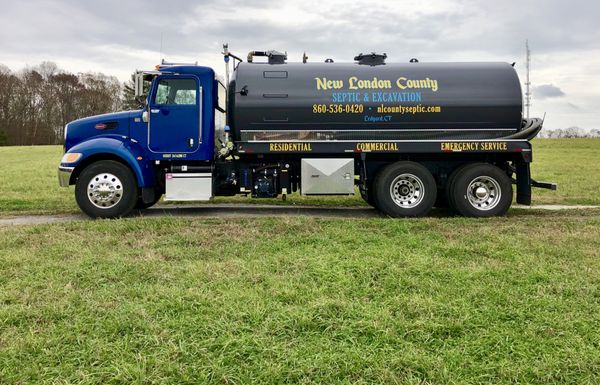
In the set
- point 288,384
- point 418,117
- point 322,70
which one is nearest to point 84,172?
point 322,70

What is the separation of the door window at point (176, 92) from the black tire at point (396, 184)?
4.21 m

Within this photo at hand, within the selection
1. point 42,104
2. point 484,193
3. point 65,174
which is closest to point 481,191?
point 484,193

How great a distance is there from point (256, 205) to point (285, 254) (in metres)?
5.99

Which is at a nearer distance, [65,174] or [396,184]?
[65,174]

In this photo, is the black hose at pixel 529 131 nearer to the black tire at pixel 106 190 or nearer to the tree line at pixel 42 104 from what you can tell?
the black tire at pixel 106 190

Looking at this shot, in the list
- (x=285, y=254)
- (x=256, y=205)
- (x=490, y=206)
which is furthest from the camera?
(x=256, y=205)

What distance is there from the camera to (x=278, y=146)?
9.68m

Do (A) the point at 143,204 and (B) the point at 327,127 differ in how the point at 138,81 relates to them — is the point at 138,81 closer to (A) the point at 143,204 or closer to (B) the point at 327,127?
(A) the point at 143,204

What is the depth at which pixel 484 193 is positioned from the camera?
988cm

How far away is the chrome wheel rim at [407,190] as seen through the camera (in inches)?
386

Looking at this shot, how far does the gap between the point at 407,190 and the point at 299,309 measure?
636 cm

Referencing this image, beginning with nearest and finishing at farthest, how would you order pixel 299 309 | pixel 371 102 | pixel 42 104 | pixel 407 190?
1. pixel 299 309
2. pixel 371 102
3. pixel 407 190
4. pixel 42 104

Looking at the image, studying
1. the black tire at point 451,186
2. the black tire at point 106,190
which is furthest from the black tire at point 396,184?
the black tire at point 106,190

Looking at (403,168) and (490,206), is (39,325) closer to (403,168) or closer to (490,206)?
(403,168)
